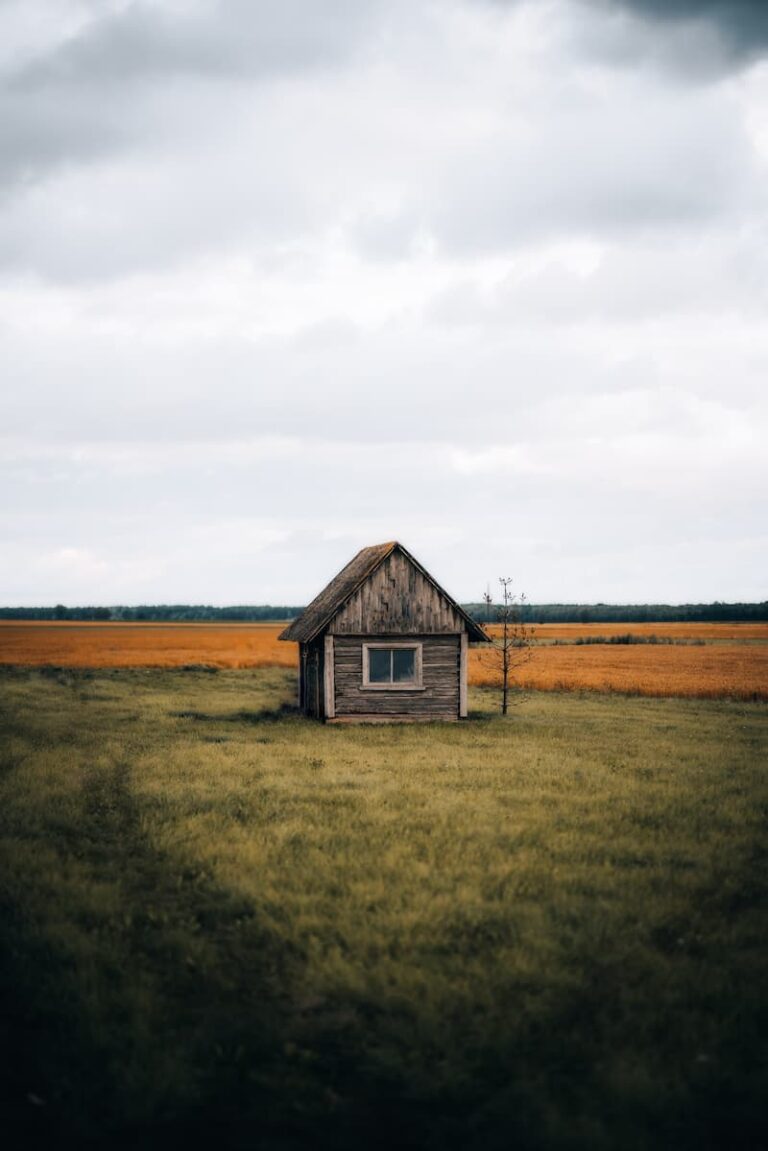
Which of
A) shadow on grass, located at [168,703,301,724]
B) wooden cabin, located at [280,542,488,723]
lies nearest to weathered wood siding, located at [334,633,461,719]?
wooden cabin, located at [280,542,488,723]

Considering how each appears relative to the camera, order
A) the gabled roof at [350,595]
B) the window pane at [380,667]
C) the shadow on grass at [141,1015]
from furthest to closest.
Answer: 1. the window pane at [380,667]
2. the gabled roof at [350,595]
3. the shadow on grass at [141,1015]

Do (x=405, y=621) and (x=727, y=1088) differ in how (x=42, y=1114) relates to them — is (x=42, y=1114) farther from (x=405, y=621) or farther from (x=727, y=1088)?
(x=405, y=621)

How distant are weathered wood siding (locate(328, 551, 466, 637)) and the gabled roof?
0.18 metres

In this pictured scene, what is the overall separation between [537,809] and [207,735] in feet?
39.3

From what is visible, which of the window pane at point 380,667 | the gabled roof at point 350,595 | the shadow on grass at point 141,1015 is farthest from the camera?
the window pane at point 380,667

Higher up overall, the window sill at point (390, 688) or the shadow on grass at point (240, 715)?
the window sill at point (390, 688)

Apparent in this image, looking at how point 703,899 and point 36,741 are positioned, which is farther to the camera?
point 36,741

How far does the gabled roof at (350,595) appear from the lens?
26.5 meters

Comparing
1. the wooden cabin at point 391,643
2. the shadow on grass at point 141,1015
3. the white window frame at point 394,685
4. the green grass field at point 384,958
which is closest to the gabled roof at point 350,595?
the wooden cabin at point 391,643

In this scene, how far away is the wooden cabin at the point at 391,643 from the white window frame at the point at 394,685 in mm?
32

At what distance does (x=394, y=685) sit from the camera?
2688 cm

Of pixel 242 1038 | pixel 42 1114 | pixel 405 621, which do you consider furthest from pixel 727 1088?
pixel 405 621

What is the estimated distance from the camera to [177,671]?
169 ft

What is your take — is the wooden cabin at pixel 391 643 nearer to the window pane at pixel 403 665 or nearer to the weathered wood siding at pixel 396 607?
Answer: the weathered wood siding at pixel 396 607
